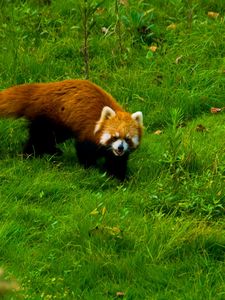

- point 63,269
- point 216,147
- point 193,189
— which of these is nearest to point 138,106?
point 216,147

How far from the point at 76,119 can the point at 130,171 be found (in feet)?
2.15

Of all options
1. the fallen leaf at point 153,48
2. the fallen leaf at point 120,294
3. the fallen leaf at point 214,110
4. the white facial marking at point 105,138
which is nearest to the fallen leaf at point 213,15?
the fallen leaf at point 153,48

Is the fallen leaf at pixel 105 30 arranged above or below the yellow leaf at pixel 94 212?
above

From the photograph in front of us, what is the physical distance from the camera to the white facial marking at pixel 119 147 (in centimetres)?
578

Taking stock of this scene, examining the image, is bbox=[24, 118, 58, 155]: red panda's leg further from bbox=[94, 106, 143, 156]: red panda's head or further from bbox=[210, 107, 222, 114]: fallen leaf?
bbox=[210, 107, 222, 114]: fallen leaf

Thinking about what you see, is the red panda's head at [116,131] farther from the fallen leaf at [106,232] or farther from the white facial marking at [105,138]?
the fallen leaf at [106,232]

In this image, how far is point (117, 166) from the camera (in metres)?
5.78

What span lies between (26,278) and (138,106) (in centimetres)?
312

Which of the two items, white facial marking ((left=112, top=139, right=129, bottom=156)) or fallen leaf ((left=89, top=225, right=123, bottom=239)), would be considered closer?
fallen leaf ((left=89, top=225, right=123, bottom=239))

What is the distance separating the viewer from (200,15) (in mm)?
8438

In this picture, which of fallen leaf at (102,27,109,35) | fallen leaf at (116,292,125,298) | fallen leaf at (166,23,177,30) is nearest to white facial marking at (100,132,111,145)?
fallen leaf at (116,292,125,298)

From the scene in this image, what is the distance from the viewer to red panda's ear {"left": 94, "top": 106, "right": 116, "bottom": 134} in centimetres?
586

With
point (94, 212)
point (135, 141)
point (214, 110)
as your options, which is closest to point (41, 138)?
point (135, 141)

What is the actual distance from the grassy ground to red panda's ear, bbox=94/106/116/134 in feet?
1.28
